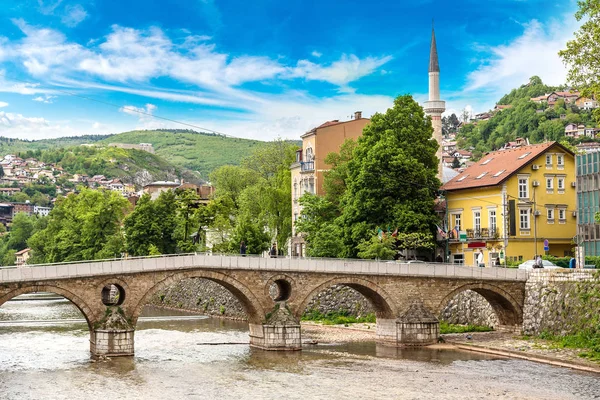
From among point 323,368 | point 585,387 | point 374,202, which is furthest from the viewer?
point 374,202

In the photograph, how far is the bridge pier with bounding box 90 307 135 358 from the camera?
4106 centimetres

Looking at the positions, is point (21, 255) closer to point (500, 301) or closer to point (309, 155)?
point (309, 155)

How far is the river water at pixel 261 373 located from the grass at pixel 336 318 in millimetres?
7380

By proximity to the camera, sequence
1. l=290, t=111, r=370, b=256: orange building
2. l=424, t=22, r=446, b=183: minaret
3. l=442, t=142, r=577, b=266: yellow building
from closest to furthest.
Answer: l=442, t=142, r=577, b=266: yellow building
l=424, t=22, r=446, b=183: minaret
l=290, t=111, r=370, b=256: orange building

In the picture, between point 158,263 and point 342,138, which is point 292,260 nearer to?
point 158,263

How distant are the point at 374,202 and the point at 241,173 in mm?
39375

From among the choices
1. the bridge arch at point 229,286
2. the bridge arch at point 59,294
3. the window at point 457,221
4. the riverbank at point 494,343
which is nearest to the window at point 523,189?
the window at point 457,221

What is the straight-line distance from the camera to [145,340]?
48469 mm

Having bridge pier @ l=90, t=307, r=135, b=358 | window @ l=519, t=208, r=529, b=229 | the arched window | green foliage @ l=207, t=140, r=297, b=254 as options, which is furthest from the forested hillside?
bridge pier @ l=90, t=307, r=135, b=358

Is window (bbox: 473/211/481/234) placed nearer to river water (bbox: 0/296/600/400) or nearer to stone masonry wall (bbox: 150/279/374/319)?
stone masonry wall (bbox: 150/279/374/319)

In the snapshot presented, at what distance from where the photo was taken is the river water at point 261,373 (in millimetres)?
32750

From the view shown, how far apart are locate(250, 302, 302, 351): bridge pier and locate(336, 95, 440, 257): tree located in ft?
43.6

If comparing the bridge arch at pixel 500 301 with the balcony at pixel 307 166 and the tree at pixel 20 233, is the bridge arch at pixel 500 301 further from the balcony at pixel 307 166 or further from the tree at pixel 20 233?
the tree at pixel 20 233

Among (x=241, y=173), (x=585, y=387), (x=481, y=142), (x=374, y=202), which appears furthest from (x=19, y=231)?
(x=585, y=387)
